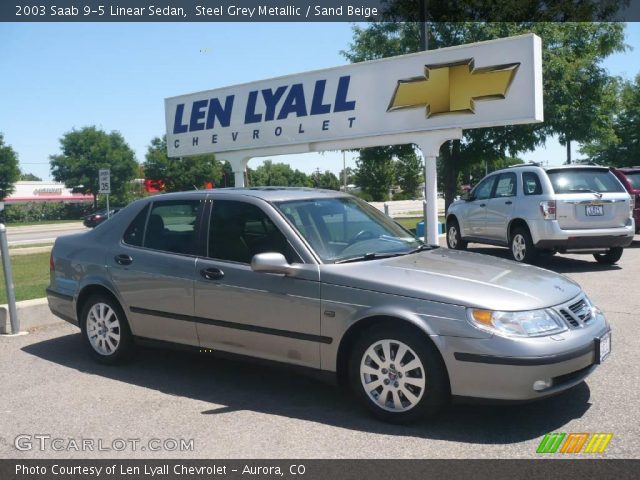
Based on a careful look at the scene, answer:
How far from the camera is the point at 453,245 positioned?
1361cm

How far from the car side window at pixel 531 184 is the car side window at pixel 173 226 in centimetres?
675

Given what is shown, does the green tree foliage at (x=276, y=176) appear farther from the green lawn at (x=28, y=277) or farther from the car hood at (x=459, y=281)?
the car hood at (x=459, y=281)

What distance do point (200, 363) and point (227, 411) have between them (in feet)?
4.70

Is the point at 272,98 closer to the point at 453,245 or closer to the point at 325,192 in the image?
the point at 453,245

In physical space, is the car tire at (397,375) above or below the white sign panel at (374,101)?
below

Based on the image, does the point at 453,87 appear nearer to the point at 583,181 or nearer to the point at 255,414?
the point at 583,181

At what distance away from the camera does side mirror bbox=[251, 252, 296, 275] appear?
4.40 meters

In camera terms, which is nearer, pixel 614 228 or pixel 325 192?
pixel 325 192

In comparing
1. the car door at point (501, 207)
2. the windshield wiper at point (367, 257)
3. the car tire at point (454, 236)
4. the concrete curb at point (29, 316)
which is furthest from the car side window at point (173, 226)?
the car tire at point (454, 236)

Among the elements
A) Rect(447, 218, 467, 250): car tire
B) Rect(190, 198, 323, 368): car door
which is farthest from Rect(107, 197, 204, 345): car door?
Rect(447, 218, 467, 250): car tire

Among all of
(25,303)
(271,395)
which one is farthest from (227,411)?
(25,303)

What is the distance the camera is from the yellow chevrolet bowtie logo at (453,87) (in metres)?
11.4

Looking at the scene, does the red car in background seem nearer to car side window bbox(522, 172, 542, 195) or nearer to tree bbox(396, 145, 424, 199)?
car side window bbox(522, 172, 542, 195)

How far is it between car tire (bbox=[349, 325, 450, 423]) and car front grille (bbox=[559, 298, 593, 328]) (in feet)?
2.88
